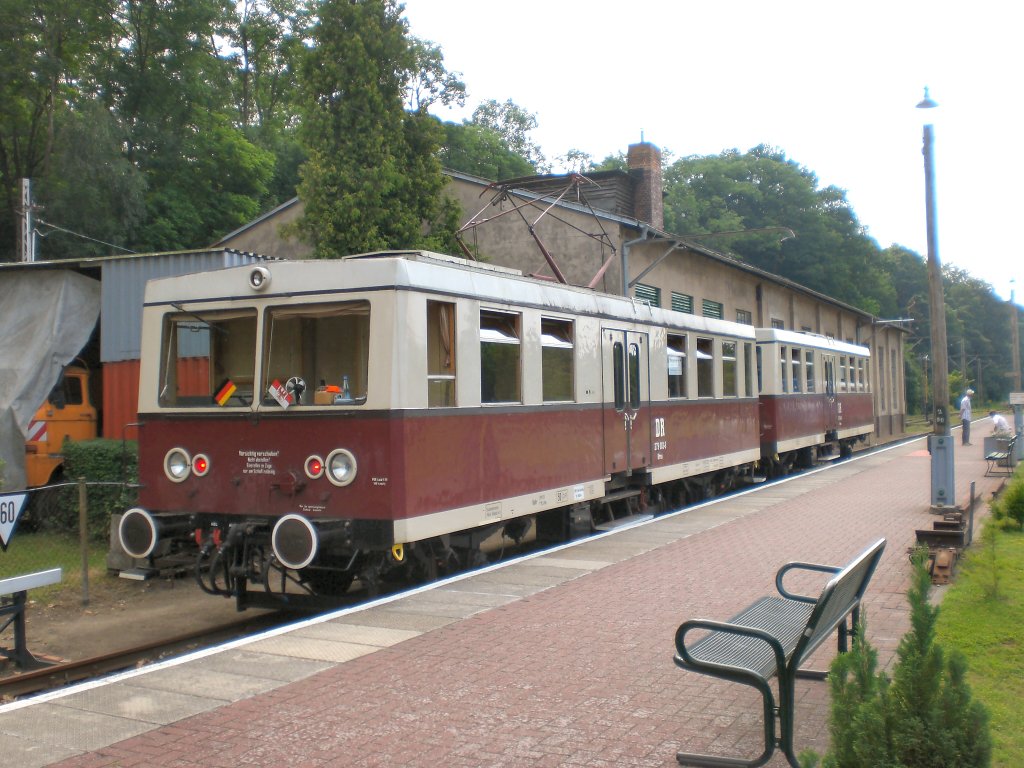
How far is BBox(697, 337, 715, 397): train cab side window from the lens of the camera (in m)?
15.5

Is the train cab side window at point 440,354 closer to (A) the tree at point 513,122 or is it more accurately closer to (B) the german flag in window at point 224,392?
(B) the german flag in window at point 224,392

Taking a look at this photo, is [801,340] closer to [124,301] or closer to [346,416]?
[124,301]

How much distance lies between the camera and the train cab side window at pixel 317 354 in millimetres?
8430

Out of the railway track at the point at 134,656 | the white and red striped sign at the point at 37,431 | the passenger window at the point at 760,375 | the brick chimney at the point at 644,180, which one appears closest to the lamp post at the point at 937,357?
the passenger window at the point at 760,375

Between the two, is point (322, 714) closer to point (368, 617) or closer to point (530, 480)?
point (368, 617)

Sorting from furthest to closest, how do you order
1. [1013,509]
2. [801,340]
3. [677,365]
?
[801,340], [677,365], [1013,509]

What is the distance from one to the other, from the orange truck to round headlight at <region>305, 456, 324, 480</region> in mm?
8607

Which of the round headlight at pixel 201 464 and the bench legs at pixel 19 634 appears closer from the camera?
the bench legs at pixel 19 634

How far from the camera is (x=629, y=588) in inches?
341

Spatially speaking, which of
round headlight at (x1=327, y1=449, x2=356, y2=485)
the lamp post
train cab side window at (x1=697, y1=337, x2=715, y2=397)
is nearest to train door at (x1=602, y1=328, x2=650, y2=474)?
train cab side window at (x1=697, y1=337, x2=715, y2=397)

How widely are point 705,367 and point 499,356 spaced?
6.78 m

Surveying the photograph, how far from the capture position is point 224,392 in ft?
29.5

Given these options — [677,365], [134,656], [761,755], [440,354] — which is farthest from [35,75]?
[761,755]

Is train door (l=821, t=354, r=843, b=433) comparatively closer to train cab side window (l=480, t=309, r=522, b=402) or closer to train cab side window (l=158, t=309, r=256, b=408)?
train cab side window (l=480, t=309, r=522, b=402)
